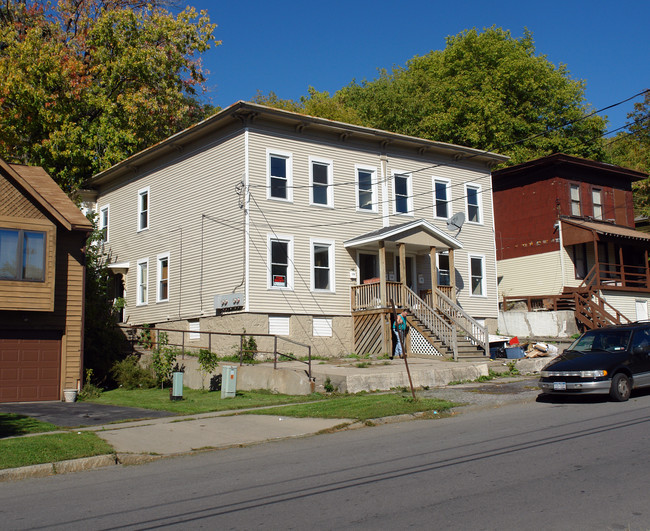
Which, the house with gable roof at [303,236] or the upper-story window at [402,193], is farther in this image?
the upper-story window at [402,193]

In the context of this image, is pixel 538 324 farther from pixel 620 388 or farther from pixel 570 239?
pixel 620 388

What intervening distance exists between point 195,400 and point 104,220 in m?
16.8

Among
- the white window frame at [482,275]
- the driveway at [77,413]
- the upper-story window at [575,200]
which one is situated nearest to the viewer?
the driveway at [77,413]

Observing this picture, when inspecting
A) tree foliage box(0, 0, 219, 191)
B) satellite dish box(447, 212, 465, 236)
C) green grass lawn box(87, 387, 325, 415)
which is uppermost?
tree foliage box(0, 0, 219, 191)

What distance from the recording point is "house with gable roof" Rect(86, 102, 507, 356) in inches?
941

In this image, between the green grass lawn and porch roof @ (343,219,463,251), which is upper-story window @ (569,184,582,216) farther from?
the green grass lawn

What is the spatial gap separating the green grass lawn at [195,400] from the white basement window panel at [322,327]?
543 cm

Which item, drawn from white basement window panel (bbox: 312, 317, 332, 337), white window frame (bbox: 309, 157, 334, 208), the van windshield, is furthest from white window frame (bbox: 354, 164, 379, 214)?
the van windshield

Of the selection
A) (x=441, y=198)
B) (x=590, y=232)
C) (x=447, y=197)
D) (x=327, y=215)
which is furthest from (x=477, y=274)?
(x=327, y=215)

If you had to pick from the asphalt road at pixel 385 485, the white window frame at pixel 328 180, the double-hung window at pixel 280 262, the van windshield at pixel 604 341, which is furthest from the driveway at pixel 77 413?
the white window frame at pixel 328 180

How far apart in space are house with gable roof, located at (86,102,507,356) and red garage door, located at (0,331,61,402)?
578 centimetres

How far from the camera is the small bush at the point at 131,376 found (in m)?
22.3

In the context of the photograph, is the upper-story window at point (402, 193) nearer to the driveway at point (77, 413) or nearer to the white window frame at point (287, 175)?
the white window frame at point (287, 175)

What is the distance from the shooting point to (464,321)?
26.4m
